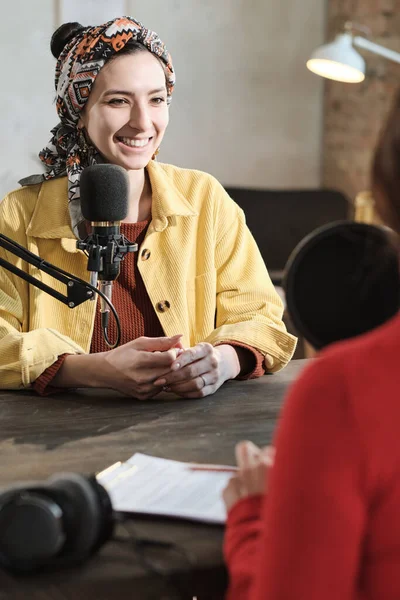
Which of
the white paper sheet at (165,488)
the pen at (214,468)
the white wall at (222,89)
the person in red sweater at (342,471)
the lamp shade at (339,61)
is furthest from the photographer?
the white wall at (222,89)

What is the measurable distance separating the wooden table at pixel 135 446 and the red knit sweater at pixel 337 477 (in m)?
0.22

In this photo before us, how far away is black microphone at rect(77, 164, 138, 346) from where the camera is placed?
4.95 ft

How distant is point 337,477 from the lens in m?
0.70

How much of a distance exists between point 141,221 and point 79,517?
3.98 feet

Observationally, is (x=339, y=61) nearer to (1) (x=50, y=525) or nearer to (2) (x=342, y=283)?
(2) (x=342, y=283)

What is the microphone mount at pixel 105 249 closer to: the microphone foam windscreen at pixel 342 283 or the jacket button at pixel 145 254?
the jacket button at pixel 145 254

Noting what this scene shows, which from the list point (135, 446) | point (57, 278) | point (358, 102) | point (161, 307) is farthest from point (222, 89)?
point (135, 446)

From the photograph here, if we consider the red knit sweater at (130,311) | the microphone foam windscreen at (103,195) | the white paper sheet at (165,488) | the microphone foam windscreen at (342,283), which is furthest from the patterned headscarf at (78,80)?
the microphone foam windscreen at (342,283)

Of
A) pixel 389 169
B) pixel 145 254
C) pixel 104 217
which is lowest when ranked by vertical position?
pixel 145 254

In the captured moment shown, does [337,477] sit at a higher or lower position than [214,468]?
higher

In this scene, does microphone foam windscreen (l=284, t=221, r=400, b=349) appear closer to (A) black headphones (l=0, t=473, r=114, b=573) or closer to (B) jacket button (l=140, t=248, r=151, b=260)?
(A) black headphones (l=0, t=473, r=114, b=573)

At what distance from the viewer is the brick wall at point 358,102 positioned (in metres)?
5.10

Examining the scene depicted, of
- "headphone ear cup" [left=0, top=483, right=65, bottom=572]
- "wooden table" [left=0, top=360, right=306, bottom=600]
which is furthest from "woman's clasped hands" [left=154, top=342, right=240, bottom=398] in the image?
"headphone ear cup" [left=0, top=483, right=65, bottom=572]

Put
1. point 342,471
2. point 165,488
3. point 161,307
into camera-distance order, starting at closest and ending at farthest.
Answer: point 342,471 < point 165,488 < point 161,307
